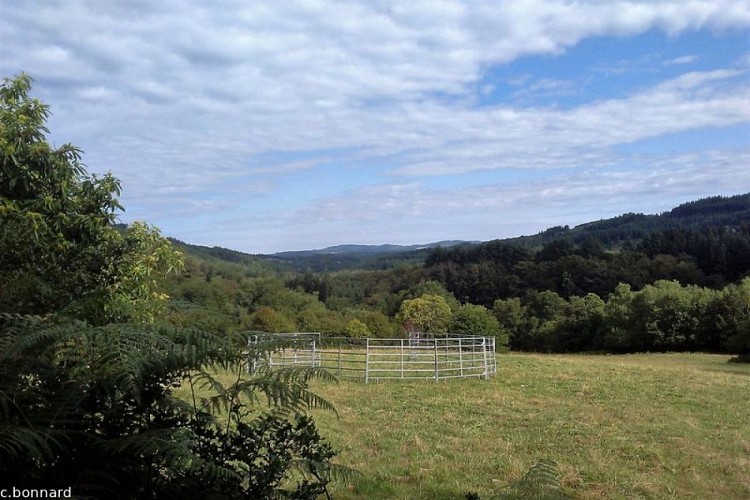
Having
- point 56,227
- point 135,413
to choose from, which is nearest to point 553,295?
point 56,227

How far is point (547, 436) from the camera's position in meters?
8.71

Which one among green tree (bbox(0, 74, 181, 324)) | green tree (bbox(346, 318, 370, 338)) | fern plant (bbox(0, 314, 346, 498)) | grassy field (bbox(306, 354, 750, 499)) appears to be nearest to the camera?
fern plant (bbox(0, 314, 346, 498))

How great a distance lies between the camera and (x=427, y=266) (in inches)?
4355

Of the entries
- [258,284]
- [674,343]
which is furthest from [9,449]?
[258,284]

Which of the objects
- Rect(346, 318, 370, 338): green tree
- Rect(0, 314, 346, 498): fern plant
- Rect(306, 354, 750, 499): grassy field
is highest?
Rect(0, 314, 346, 498): fern plant

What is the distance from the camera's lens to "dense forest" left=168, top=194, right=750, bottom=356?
151ft

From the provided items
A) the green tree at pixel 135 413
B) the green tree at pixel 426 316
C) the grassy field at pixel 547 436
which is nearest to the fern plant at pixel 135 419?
the green tree at pixel 135 413

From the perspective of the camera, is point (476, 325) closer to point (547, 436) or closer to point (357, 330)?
point (357, 330)

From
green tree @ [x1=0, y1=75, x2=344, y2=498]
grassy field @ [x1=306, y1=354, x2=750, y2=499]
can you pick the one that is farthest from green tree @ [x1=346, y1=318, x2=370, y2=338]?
green tree @ [x1=0, y1=75, x2=344, y2=498]

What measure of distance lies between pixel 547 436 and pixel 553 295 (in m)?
67.5

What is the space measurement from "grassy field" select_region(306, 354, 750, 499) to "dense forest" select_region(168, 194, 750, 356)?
362 cm

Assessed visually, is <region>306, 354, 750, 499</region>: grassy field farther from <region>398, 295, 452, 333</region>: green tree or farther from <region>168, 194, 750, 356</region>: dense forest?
<region>398, 295, 452, 333</region>: green tree

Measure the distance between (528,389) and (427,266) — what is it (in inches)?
3789

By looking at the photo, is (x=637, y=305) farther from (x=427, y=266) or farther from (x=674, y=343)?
(x=427, y=266)
